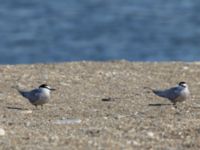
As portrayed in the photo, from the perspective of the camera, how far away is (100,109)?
15.3 meters

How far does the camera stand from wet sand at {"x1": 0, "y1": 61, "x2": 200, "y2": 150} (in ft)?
41.3

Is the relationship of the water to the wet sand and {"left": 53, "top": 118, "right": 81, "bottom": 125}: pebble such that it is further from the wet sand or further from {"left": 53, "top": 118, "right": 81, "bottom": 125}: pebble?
{"left": 53, "top": 118, "right": 81, "bottom": 125}: pebble

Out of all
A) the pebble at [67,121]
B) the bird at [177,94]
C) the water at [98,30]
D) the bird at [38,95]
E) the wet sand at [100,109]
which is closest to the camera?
the wet sand at [100,109]

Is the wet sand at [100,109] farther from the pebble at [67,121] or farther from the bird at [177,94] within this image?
the bird at [177,94]

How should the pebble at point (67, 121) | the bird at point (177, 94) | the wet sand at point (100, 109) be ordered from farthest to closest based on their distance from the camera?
the bird at point (177, 94) → the pebble at point (67, 121) → the wet sand at point (100, 109)

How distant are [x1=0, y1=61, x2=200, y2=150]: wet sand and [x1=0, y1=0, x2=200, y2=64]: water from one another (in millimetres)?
23071

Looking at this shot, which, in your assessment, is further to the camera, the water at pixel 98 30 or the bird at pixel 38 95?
the water at pixel 98 30

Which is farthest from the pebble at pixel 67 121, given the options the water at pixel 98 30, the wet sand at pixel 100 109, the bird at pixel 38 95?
the water at pixel 98 30

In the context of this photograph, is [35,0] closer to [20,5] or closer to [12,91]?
[20,5]

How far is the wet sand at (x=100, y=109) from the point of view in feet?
41.3

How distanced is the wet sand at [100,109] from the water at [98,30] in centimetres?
2307

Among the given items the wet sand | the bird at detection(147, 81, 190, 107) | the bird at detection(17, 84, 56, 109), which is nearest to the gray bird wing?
the bird at detection(147, 81, 190, 107)

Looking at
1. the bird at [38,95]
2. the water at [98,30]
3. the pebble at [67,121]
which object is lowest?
the pebble at [67,121]

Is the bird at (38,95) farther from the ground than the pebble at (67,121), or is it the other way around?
the bird at (38,95)
